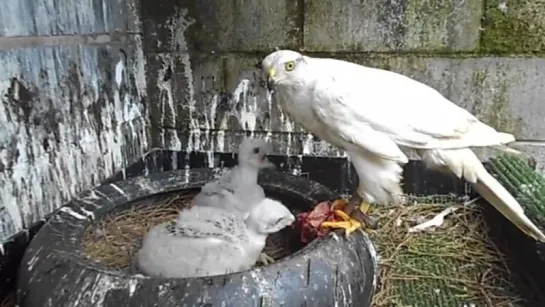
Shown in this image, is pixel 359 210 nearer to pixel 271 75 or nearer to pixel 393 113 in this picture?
pixel 393 113

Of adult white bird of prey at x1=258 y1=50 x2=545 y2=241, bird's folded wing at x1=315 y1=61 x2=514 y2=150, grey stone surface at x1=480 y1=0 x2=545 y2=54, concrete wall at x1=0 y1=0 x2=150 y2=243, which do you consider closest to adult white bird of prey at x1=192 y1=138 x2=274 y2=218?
adult white bird of prey at x1=258 y1=50 x2=545 y2=241

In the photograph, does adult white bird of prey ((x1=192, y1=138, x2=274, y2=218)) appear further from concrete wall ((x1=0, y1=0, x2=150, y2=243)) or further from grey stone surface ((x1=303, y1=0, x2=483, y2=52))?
grey stone surface ((x1=303, y1=0, x2=483, y2=52))

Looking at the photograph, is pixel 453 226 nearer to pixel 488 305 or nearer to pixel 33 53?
pixel 488 305

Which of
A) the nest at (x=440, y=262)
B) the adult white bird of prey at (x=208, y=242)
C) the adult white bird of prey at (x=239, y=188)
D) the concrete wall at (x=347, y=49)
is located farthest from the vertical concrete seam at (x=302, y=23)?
the adult white bird of prey at (x=208, y=242)

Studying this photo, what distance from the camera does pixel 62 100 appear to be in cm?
168

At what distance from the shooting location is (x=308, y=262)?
1214mm

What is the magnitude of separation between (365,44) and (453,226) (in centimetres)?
80

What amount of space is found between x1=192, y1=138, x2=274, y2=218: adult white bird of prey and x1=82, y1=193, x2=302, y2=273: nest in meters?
0.10

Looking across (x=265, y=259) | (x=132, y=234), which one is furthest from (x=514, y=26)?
(x=132, y=234)

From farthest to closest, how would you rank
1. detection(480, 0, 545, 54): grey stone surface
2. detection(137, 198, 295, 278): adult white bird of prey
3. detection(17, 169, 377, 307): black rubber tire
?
detection(480, 0, 545, 54): grey stone surface
detection(137, 198, 295, 278): adult white bird of prey
detection(17, 169, 377, 307): black rubber tire

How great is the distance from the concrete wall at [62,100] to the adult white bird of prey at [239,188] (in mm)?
447

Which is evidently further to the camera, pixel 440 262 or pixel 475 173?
pixel 440 262

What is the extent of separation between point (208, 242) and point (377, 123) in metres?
0.54

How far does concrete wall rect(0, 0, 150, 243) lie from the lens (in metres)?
1.44
